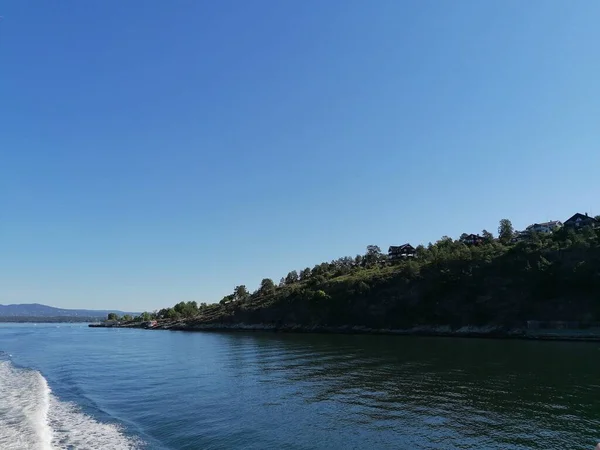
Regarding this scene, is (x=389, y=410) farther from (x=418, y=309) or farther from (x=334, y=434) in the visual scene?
(x=418, y=309)

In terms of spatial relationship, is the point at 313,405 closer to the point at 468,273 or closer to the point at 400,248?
the point at 468,273

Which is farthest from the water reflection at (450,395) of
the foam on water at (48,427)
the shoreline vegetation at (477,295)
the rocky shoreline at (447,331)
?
the shoreline vegetation at (477,295)

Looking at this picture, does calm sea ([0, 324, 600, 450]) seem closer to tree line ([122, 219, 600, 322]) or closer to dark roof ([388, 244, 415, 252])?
tree line ([122, 219, 600, 322])

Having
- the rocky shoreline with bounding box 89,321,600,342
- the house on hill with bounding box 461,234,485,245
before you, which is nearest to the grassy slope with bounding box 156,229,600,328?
the rocky shoreline with bounding box 89,321,600,342

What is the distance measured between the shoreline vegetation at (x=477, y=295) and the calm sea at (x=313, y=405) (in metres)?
40.0

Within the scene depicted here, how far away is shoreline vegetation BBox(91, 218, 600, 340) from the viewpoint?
8544cm

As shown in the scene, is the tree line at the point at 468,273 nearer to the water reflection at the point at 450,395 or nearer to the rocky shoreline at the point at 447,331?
the rocky shoreline at the point at 447,331

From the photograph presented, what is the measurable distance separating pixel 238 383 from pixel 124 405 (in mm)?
10793

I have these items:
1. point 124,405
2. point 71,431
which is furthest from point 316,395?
point 71,431

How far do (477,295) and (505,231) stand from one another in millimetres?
49682

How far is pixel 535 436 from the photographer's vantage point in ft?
67.4

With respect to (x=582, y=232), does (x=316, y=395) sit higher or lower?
lower

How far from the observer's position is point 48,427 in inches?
908

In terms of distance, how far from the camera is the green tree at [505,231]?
13638 centimetres
